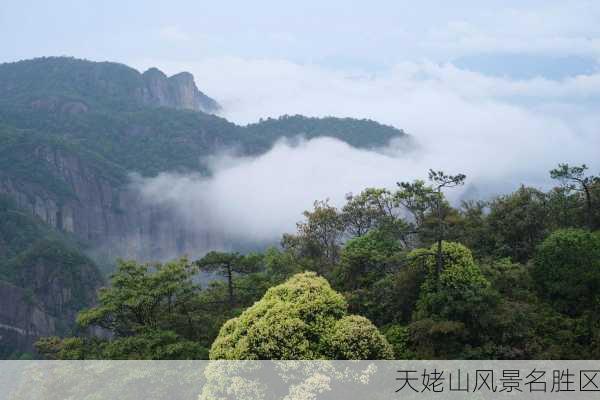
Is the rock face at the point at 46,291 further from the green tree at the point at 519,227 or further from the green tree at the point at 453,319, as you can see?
the green tree at the point at 453,319

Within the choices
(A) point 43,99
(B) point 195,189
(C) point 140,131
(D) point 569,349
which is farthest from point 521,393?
(A) point 43,99

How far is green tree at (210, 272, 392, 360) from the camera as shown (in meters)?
13.0

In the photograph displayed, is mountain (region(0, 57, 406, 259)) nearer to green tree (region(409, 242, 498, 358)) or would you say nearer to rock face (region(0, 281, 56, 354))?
rock face (region(0, 281, 56, 354))

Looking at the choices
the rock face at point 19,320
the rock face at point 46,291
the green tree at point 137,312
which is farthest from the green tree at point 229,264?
the rock face at point 46,291

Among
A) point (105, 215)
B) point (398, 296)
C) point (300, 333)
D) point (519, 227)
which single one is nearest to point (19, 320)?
point (105, 215)

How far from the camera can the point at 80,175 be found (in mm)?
130000

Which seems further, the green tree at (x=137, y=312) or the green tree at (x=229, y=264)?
the green tree at (x=229, y=264)

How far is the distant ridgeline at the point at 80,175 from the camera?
81125 millimetres

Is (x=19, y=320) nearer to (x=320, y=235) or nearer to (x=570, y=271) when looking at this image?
(x=320, y=235)

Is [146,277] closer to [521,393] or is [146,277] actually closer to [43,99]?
[521,393]

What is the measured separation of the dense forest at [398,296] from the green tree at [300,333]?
0.03m

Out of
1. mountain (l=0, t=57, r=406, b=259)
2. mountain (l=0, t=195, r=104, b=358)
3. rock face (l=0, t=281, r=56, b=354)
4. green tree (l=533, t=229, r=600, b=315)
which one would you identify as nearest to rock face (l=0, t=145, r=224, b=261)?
mountain (l=0, t=57, r=406, b=259)

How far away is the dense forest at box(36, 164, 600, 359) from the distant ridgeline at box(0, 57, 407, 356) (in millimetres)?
57218

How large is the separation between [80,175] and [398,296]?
4880 inches
